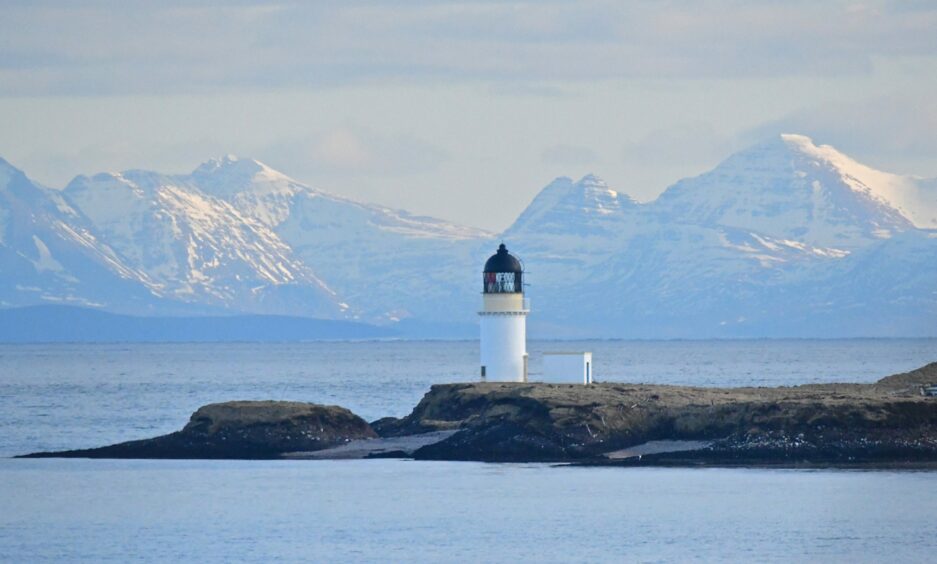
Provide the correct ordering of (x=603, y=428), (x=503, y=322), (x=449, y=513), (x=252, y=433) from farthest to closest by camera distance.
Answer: (x=503, y=322) → (x=252, y=433) → (x=603, y=428) → (x=449, y=513)

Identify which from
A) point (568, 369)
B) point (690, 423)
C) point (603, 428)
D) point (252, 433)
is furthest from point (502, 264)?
point (690, 423)

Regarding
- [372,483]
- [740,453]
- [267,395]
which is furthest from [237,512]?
[267,395]

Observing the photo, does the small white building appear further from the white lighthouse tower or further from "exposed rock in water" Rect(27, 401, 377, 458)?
"exposed rock in water" Rect(27, 401, 377, 458)

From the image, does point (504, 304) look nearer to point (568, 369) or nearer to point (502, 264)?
point (502, 264)

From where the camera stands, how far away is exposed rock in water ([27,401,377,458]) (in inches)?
2603

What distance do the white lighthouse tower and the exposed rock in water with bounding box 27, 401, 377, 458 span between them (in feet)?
19.3

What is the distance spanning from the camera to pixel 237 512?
5300cm

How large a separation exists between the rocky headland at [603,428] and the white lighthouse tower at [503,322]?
1.72 metres

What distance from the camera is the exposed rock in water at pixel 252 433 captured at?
6612 cm

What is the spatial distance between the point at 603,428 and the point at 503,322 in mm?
8320

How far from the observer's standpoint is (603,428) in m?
62.7

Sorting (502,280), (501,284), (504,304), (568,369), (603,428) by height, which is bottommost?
(603,428)

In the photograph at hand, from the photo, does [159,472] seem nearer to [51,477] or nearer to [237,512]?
[51,477]

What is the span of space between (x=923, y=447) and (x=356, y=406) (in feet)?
154
